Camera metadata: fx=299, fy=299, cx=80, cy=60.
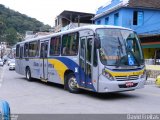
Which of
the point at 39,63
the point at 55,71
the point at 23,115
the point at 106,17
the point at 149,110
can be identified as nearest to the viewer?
the point at 23,115

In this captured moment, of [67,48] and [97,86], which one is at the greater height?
[67,48]

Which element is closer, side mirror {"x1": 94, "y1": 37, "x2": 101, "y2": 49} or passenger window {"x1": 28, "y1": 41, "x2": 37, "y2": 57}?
side mirror {"x1": 94, "y1": 37, "x2": 101, "y2": 49}

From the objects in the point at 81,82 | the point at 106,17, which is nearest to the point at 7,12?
the point at 106,17

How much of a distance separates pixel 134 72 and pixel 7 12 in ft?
250

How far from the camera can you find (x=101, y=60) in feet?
36.4

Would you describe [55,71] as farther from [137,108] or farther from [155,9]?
[155,9]

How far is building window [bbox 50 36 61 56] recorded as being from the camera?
15016 mm

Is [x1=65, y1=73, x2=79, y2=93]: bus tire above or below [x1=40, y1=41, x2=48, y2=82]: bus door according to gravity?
below

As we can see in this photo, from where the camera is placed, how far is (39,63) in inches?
697

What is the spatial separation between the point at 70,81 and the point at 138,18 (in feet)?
69.3

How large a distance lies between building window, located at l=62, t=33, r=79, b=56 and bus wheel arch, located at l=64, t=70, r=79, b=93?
0.91 metres

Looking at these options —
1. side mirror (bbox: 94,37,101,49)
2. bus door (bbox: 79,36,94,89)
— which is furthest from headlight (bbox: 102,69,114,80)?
side mirror (bbox: 94,37,101,49)

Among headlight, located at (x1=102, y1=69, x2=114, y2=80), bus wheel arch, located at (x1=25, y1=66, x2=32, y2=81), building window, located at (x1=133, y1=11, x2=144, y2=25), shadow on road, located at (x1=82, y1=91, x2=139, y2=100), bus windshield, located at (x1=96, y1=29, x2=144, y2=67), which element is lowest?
shadow on road, located at (x1=82, y1=91, x2=139, y2=100)

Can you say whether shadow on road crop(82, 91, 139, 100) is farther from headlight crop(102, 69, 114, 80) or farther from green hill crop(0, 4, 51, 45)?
green hill crop(0, 4, 51, 45)
